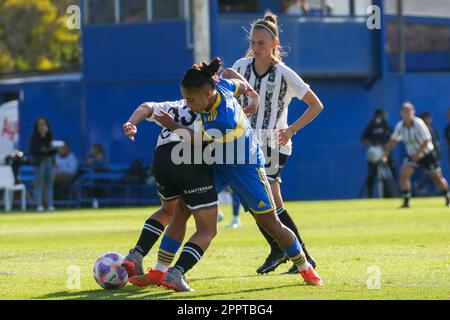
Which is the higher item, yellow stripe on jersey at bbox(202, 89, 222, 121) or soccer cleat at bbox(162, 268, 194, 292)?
yellow stripe on jersey at bbox(202, 89, 222, 121)

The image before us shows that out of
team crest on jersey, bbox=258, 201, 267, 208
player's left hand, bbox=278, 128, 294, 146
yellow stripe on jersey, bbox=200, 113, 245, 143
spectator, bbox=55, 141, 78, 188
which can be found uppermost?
yellow stripe on jersey, bbox=200, 113, 245, 143

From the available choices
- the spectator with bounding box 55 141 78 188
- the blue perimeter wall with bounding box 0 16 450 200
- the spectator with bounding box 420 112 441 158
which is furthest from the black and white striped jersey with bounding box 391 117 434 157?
the spectator with bounding box 55 141 78 188

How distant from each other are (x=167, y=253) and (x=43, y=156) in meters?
18.1

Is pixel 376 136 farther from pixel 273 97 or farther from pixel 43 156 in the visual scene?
pixel 273 97

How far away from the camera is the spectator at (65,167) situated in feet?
100

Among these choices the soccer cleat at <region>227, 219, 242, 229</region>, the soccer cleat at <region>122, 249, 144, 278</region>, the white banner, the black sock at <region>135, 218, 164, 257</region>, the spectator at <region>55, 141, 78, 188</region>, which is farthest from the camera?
the white banner

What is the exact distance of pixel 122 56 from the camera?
3238cm

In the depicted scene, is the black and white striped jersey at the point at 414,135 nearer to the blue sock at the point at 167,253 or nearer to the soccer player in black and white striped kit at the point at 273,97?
the soccer player in black and white striped kit at the point at 273,97

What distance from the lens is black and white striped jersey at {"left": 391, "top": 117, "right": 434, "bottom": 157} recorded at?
2484 centimetres

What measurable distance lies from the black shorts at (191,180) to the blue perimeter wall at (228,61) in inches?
842

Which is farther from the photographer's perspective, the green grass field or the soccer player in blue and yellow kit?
the green grass field

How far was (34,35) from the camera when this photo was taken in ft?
161

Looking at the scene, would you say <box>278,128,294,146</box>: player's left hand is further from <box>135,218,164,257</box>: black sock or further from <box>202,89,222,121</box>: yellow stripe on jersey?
<box>202,89,222,121</box>: yellow stripe on jersey
